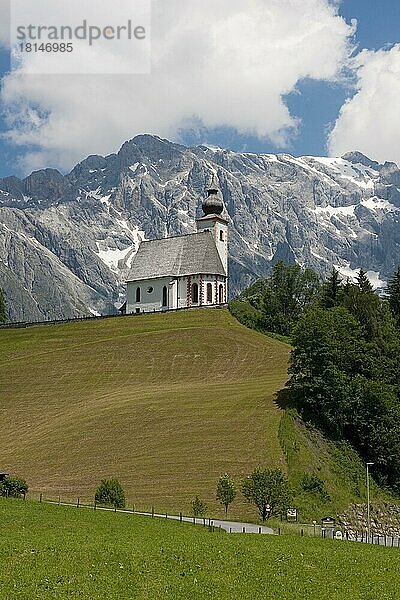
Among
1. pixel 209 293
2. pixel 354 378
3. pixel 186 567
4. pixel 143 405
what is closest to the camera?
pixel 186 567

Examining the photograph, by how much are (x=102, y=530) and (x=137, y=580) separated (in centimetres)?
1306

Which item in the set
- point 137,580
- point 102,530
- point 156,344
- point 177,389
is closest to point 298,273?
point 156,344

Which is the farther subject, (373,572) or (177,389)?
(177,389)

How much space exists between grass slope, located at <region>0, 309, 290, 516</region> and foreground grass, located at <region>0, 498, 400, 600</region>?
21210 millimetres

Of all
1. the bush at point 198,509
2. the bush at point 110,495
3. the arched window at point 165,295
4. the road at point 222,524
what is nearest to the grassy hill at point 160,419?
the bush at point 198,509

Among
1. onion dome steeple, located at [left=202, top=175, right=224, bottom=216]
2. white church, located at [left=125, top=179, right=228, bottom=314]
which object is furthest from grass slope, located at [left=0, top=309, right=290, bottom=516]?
onion dome steeple, located at [left=202, top=175, right=224, bottom=216]

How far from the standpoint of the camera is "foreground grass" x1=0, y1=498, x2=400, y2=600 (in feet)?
78.1

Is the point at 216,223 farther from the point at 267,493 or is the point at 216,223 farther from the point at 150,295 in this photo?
the point at 267,493

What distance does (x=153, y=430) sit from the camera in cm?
6994

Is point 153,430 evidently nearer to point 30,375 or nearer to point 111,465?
point 111,465

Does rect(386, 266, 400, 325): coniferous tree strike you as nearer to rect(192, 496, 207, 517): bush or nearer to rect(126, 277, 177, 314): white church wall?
rect(126, 277, 177, 314): white church wall

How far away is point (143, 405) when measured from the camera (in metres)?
77.2

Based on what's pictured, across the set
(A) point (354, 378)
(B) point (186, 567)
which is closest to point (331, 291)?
(A) point (354, 378)

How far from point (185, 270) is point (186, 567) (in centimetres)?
10264
